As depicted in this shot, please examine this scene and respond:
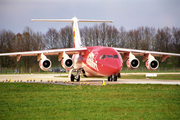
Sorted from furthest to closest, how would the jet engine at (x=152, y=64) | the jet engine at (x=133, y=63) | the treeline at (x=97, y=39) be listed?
1. the treeline at (x=97, y=39)
2. the jet engine at (x=152, y=64)
3. the jet engine at (x=133, y=63)

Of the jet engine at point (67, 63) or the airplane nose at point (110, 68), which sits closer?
the airplane nose at point (110, 68)

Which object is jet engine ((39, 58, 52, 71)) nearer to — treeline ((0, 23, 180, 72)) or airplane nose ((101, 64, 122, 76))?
airplane nose ((101, 64, 122, 76))

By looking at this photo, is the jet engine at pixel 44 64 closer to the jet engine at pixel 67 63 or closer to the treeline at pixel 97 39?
the jet engine at pixel 67 63

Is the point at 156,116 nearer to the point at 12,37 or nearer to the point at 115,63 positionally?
the point at 115,63

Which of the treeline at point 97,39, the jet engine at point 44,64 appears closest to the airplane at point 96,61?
the jet engine at point 44,64

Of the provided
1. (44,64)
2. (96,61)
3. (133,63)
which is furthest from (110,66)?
(44,64)

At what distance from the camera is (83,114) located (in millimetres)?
10086

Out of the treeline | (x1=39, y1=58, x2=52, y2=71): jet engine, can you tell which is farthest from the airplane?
the treeline

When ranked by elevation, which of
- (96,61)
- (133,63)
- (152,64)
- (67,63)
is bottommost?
(152,64)

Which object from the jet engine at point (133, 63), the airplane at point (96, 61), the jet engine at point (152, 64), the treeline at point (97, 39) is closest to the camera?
the airplane at point (96, 61)

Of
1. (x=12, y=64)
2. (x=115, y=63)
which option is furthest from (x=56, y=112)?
(x=12, y=64)

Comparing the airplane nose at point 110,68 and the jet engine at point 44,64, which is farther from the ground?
the jet engine at point 44,64

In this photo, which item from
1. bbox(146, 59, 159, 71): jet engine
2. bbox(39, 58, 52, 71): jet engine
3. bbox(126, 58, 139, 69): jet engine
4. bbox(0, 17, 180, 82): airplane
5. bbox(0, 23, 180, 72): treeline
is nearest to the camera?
bbox(0, 17, 180, 82): airplane

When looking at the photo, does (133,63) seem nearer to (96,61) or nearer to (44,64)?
(96,61)
